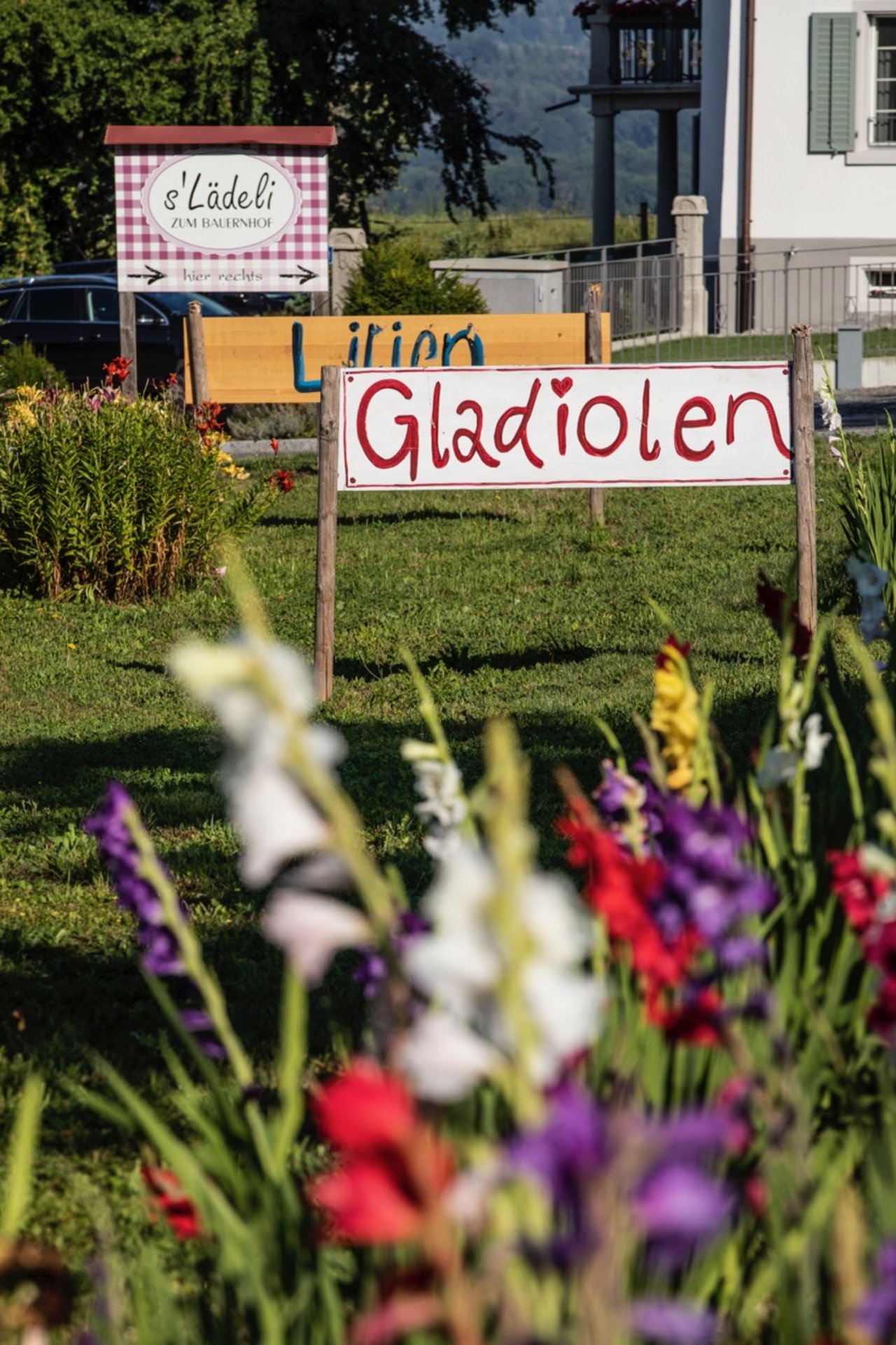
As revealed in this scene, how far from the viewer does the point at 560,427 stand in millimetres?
6992

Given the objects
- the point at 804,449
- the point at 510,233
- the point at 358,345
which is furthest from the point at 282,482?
the point at 510,233

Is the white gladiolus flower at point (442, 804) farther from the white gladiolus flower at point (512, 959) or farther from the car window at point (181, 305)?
the car window at point (181, 305)

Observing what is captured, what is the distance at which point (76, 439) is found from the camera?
366 inches

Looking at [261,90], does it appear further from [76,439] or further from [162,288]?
[76,439]

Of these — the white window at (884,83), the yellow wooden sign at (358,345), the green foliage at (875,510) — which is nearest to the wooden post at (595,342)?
the yellow wooden sign at (358,345)

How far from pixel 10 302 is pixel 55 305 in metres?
0.84

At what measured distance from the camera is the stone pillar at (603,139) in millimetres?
31391

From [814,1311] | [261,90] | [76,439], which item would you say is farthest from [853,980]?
[261,90]

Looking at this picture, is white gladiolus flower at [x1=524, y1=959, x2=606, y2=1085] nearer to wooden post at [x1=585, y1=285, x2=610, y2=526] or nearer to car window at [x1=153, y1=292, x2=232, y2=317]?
wooden post at [x1=585, y1=285, x2=610, y2=526]

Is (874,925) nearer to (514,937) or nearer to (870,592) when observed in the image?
(514,937)

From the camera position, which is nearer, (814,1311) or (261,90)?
(814,1311)

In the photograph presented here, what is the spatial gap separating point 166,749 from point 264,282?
741 cm

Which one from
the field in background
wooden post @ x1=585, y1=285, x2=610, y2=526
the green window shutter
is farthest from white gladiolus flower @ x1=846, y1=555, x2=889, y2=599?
the field in background

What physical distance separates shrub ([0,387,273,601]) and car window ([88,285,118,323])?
31.6ft
